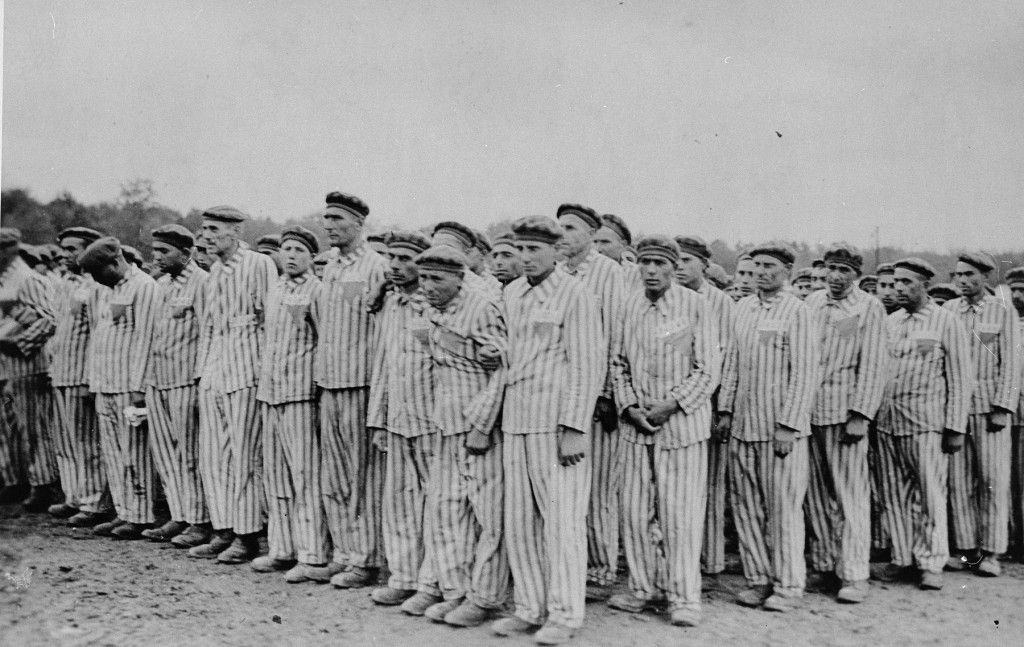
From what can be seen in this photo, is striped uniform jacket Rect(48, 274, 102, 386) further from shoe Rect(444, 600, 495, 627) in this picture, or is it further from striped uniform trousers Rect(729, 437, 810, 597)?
striped uniform trousers Rect(729, 437, 810, 597)

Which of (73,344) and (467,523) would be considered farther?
(73,344)

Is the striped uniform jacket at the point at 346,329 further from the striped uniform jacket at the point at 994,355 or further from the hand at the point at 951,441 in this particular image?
the striped uniform jacket at the point at 994,355

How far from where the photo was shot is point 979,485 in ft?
18.1

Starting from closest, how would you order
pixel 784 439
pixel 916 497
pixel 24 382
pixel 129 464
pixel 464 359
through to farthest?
pixel 464 359 < pixel 784 439 < pixel 916 497 < pixel 129 464 < pixel 24 382

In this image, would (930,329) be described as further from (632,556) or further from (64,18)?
(64,18)

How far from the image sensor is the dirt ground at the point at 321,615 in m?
Result: 4.13

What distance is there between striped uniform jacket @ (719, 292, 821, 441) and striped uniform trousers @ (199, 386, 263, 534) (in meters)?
3.00

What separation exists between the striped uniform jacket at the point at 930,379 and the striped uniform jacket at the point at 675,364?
61.0 inches

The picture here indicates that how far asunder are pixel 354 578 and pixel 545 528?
1.42m

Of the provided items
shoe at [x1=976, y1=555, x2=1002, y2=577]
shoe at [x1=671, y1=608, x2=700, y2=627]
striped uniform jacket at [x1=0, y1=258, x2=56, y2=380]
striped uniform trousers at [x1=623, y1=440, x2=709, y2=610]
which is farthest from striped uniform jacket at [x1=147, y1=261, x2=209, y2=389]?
shoe at [x1=976, y1=555, x2=1002, y2=577]

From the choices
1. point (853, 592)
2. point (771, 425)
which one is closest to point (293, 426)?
point (771, 425)

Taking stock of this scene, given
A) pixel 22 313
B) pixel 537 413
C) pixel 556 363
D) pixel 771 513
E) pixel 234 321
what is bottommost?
pixel 771 513

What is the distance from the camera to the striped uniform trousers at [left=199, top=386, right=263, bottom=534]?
17.5 ft

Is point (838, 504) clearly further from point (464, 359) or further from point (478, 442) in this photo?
point (464, 359)
